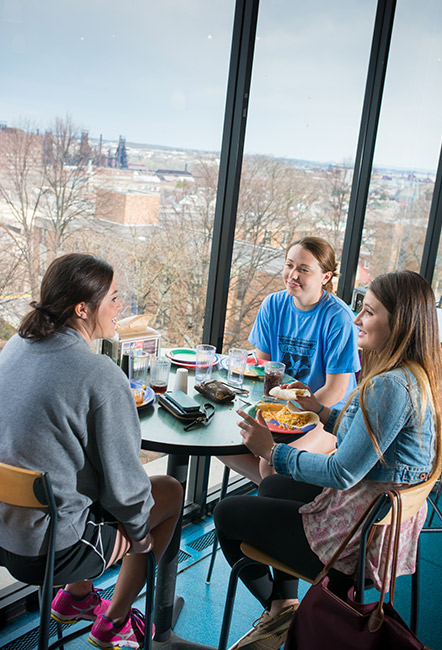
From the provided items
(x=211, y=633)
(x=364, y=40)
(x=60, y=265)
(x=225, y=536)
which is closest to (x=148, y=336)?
(x=60, y=265)

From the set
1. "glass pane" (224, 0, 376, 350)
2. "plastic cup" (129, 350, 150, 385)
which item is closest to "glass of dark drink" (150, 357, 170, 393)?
"plastic cup" (129, 350, 150, 385)

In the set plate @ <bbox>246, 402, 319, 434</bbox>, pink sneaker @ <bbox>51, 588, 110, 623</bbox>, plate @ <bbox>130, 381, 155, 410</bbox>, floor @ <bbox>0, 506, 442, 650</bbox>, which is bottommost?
floor @ <bbox>0, 506, 442, 650</bbox>

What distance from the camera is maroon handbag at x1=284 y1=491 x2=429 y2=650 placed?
1.18 metres

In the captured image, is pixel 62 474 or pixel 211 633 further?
pixel 211 633

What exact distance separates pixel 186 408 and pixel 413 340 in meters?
0.73

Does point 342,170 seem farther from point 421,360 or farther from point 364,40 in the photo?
point 421,360

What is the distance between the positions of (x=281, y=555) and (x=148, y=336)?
0.92 metres

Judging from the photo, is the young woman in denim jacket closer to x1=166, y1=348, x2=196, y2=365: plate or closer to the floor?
the floor

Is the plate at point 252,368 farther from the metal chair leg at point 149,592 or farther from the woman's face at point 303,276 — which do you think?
the metal chair leg at point 149,592

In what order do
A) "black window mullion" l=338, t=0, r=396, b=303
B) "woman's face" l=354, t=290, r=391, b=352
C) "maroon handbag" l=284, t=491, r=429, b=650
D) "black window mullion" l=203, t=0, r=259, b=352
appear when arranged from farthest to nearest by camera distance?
"black window mullion" l=338, t=0, r=396, b=303, "black window mullion" l=203, t=0, r=259, b=352, "woman's face" l=354, t=290, r=391, b=352, "maroon handbag" l=284, t=491, r=429, b=650

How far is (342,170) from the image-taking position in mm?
3434

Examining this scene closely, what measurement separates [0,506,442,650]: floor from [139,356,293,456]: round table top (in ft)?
2.93

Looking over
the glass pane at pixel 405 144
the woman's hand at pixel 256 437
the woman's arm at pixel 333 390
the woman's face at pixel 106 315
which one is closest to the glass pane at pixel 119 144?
the woman's face at pixel 106 315

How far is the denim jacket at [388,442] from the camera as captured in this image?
146 centimetres
